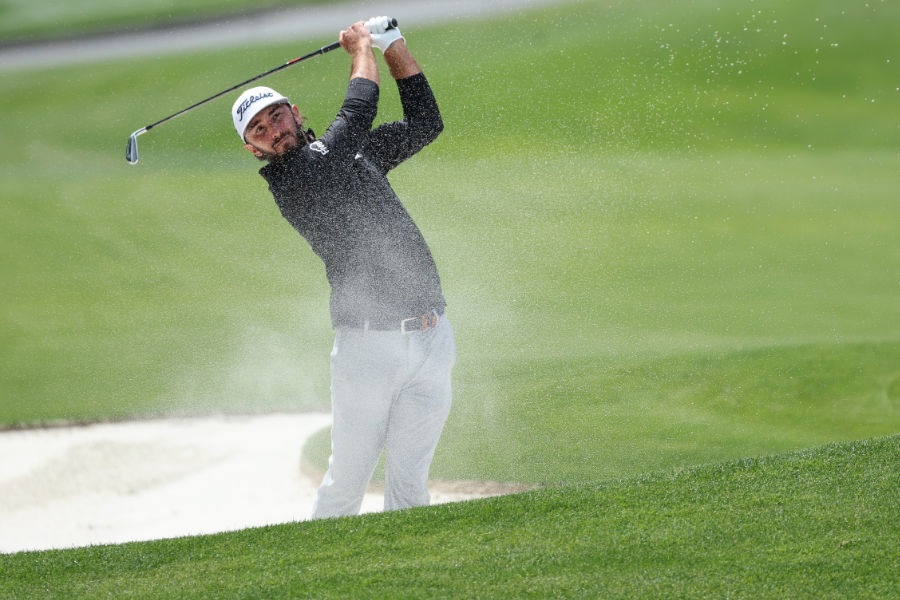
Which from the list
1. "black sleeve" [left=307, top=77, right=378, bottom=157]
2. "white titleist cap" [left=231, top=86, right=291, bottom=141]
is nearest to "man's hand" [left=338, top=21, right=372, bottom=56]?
Answer: "black sleeve" [left=307, top=77, right=378, bottom=157]

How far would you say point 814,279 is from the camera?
23.9 ft

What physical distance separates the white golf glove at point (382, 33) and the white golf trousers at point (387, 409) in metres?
0.98

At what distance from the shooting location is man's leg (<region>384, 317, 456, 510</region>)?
11.9ft

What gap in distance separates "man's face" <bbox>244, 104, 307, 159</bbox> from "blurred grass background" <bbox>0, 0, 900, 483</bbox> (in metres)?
2.20

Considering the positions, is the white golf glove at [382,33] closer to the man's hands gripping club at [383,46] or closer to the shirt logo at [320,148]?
the man's hands gripping club at [383,46]

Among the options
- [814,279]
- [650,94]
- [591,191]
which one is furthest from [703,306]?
[650,94]

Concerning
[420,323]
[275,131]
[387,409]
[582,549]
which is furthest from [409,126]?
[582,549]

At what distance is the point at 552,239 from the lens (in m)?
8.26

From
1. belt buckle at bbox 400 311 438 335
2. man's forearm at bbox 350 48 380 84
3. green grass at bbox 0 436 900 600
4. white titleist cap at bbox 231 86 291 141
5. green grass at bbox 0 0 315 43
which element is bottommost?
green grass at bbox 0 436 900 600

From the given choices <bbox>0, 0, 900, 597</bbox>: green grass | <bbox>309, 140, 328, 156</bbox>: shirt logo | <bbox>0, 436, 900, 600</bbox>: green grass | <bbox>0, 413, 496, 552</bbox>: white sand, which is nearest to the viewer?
<bbox>0, 436, 900, 600</bbox>: green grass

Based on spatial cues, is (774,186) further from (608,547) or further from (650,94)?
(608,547)

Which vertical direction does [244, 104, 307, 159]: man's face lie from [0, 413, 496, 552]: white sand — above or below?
above

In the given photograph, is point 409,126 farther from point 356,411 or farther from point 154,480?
point 154,480

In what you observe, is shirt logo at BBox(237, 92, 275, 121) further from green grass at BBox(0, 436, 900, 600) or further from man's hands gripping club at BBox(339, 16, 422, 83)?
green grass at BBox(0, 436, 900, 600)
